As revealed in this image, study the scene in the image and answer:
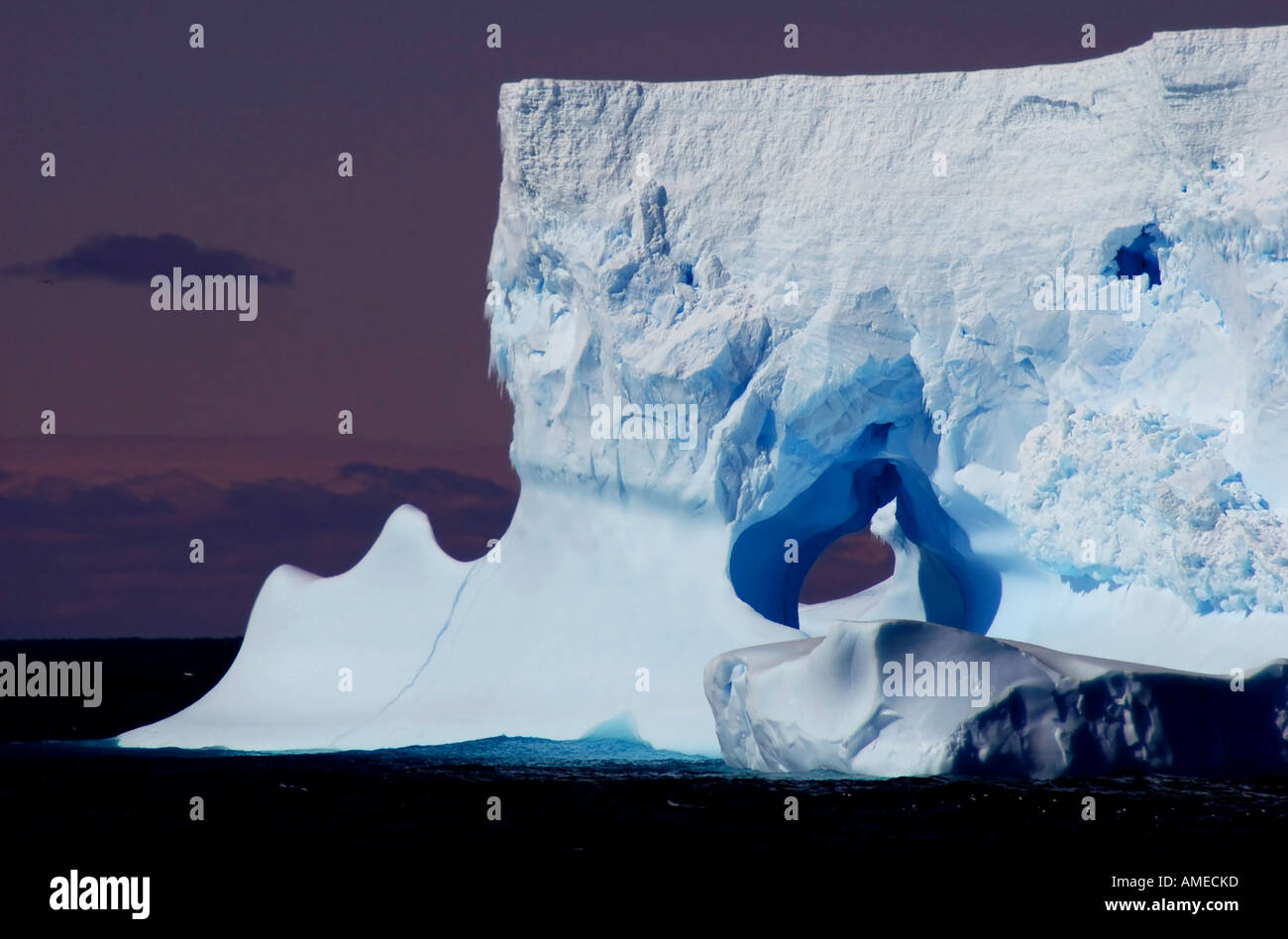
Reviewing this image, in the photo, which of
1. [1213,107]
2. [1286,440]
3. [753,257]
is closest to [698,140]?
[753,257]

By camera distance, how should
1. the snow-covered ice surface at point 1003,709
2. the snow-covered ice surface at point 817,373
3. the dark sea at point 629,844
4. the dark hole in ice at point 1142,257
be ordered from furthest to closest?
1. the dark hole in ice at point 1142,257
2. the snow-covered ice surface at point 817,373
3. the snow-covered ice surface at point 1003,709
4. the dark sea at point 629,844

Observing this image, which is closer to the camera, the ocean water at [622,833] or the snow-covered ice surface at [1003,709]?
the ocean water at [622,833]

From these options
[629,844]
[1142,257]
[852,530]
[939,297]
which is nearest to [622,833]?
[629,844]

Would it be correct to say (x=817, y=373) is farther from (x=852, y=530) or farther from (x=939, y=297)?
(x=852, y=530)

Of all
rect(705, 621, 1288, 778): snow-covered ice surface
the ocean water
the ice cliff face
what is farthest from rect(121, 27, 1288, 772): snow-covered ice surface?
rect(705, 621, 1288, 778): snow-covered ice surface

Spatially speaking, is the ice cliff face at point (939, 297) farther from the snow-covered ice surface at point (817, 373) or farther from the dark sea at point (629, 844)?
the dark sea at point (629, 844)

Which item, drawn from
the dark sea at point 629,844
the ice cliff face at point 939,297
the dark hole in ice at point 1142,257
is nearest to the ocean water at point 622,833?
the dark sea at point 629,844

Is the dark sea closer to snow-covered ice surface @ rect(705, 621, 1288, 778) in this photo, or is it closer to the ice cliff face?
snow-covered ice surface @ rect(705, 621, 1288, 778)
